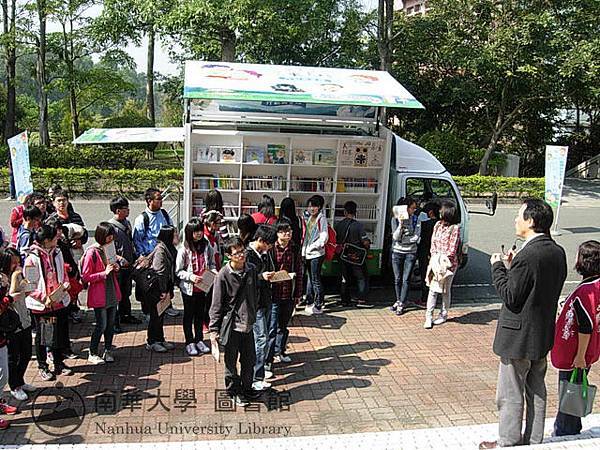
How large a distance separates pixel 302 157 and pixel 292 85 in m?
1.17

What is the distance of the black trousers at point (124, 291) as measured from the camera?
7035 millimetres

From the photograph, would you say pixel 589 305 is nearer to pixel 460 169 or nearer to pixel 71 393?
pixel 71 393

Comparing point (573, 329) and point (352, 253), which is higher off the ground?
point (573, 329)

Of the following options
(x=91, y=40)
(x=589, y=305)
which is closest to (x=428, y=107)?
(x=91, y=40)

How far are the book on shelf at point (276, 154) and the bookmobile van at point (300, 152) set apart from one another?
2cm

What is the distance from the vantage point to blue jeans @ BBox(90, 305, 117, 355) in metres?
5.79

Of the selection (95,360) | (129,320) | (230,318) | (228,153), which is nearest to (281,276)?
(230,318)

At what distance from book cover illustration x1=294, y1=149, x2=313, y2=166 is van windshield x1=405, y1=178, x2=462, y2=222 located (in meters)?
1.66

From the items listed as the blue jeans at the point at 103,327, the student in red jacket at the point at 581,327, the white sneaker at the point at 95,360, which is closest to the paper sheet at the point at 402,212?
the student in red jacket at the point at 581,327

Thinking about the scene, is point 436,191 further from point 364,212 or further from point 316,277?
point 316,277

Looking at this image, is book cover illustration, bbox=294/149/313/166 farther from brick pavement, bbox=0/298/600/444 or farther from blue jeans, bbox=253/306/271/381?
blue jeans, bbox=253/306/271/381

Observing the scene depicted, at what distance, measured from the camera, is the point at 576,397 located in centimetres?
421

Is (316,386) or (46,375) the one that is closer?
(46,375)

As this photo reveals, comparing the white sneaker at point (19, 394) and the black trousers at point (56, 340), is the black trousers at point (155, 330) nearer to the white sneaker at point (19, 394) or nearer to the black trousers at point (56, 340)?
the black trousers at point (56, 340)
